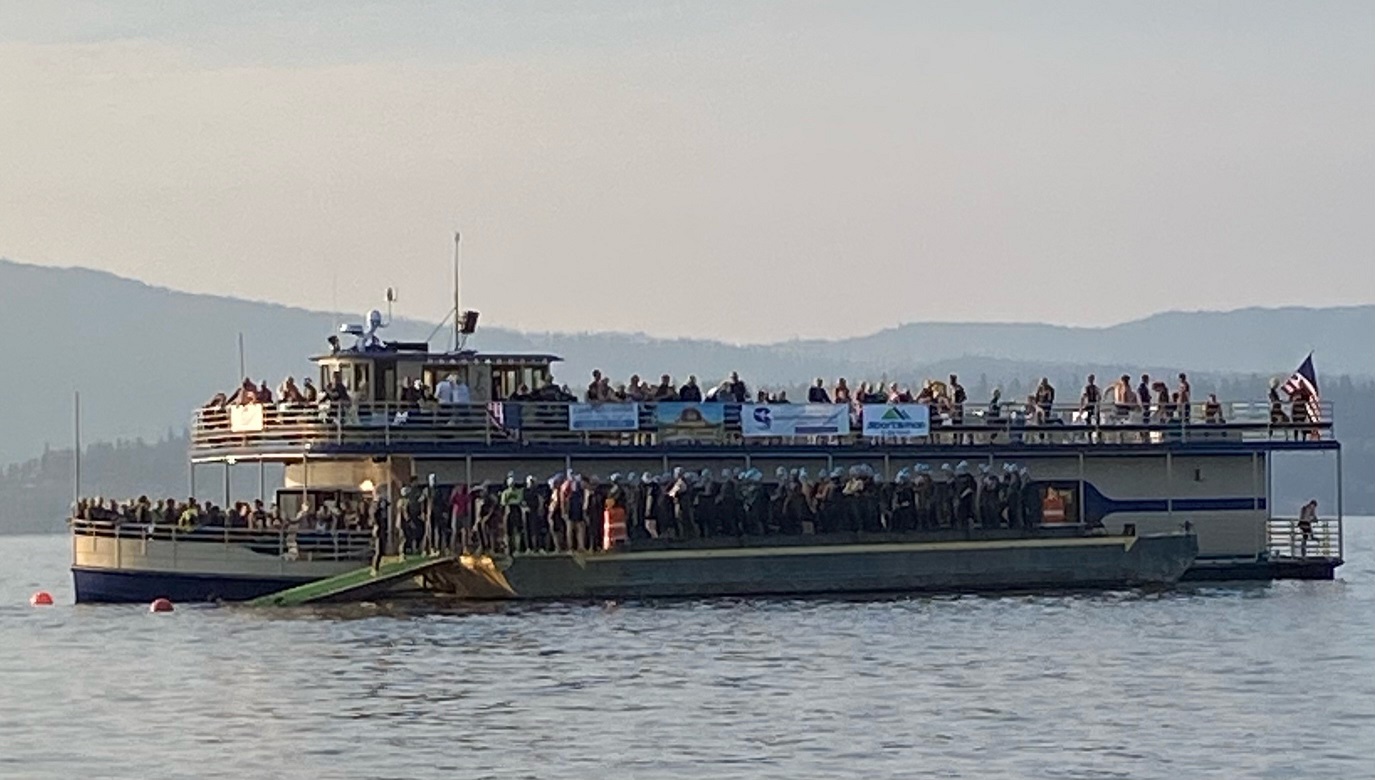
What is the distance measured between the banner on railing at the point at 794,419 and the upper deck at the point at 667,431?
17 millimetres

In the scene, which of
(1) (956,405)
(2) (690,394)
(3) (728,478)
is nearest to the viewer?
(3) (728,478)

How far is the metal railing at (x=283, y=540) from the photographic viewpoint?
54062mm

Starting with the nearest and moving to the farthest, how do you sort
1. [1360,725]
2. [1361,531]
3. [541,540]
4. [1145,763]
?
[1145,763], [1360,725], [541,540], [1361,531]

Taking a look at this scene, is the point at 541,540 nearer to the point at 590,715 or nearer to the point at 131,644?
the point at 131,644

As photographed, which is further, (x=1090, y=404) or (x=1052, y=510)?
(x=1090, y=404)

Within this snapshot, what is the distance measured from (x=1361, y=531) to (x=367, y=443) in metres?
99.5

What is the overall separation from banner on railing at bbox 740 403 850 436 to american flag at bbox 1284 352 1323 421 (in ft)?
27.0

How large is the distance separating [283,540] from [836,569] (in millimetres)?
8993

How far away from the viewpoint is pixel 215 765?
3372 cm

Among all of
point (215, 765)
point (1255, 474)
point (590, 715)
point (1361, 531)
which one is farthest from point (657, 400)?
point (1361, 531)

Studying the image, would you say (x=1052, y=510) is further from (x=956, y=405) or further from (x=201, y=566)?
(x=201, y=566)

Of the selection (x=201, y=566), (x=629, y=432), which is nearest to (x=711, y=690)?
(x=629, y=432)

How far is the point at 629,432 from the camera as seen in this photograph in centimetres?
5584

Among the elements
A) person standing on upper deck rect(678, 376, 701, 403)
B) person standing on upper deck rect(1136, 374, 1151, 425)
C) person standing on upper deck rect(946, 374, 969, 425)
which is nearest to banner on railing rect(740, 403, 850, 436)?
person standing on upper deck rect(678, 376, 701, 403)
